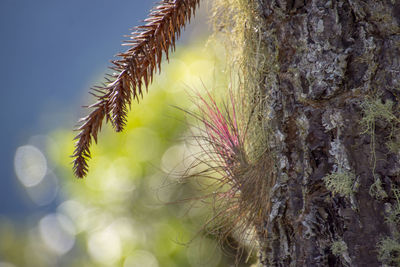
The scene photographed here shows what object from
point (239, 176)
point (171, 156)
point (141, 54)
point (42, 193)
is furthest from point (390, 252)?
point (42, 193)

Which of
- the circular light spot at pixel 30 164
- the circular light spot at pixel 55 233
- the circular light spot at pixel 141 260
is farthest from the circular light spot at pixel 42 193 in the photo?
the circular light spot at pixel 141 260

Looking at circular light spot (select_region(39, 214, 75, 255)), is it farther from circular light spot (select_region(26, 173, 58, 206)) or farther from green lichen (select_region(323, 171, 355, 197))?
green lichen (select_region(323, 171, 355, 197))

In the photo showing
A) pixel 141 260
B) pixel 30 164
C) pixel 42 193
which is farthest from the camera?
pixel 42 193

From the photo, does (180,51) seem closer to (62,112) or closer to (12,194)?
(62,112)

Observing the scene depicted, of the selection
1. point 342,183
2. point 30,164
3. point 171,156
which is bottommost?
point 342,183

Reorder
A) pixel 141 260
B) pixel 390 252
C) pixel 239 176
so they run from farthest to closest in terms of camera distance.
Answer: pixel 141 260
pixel 239 176
pixel 390 252

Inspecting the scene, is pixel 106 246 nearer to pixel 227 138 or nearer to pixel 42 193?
pixel 227 138

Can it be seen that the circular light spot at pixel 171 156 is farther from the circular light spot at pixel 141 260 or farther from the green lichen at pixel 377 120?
the green lichen at pixel 377 120
